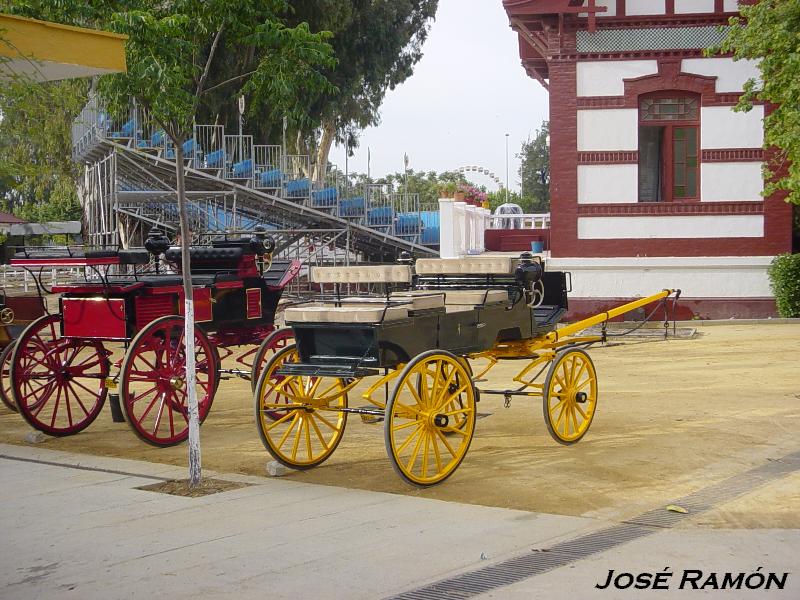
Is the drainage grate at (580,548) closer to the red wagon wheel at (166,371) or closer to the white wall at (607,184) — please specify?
the red wagon wheel at (166,371)

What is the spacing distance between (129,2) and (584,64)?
46.0 feet

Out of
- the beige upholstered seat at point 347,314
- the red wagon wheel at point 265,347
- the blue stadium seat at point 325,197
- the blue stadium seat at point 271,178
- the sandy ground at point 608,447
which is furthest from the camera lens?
the blue stadium seat at point 325,197

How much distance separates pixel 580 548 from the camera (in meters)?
6.52

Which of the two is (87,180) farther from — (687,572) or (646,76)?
(687,572)

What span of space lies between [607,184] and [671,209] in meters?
1.32

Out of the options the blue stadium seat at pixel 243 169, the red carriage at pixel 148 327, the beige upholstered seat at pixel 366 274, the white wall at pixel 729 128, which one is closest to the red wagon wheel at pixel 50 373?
the red carriage at pixel 148 327

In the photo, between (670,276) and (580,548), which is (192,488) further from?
(670,276)

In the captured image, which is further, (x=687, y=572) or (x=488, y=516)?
(x=488, y=516)

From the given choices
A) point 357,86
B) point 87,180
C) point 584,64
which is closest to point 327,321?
point 584,64

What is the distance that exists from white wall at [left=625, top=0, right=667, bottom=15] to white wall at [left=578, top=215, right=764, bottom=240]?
12.9 feet

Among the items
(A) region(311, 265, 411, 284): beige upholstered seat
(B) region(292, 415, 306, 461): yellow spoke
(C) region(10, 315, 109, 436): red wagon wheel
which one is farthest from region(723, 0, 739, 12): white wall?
(B) region(292, 415, 306, 461): yellow spoke

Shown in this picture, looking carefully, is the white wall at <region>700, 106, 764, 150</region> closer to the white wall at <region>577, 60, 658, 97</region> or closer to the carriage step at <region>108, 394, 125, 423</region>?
the white wall at <region>577, 60, 658, 97</region>

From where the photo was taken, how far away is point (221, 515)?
7492mm

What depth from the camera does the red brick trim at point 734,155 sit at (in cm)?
2170
